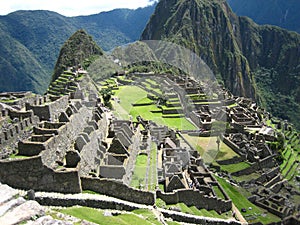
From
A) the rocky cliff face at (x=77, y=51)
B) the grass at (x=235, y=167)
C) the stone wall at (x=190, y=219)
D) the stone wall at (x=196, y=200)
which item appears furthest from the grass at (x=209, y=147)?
the rocky cliff face at (x=77, y=51)

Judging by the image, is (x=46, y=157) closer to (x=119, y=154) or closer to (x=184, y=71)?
(x=119, y=154)

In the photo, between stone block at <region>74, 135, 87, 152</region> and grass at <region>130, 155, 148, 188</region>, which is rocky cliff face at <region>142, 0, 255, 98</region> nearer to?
grass at <region>130, 155, 148, 188</region>

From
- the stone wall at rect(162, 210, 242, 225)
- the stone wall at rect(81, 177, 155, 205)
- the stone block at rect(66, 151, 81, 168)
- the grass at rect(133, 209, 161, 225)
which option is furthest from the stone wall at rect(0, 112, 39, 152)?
the stone wall at rect(162, 210, 242, 225)

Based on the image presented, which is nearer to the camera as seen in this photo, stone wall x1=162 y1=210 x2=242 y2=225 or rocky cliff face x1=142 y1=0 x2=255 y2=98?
stone wall x1=162 y1=210 x2=242 y2=225

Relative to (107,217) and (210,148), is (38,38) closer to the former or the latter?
(210,148)

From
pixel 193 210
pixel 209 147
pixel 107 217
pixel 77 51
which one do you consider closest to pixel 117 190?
pixel 107 217
